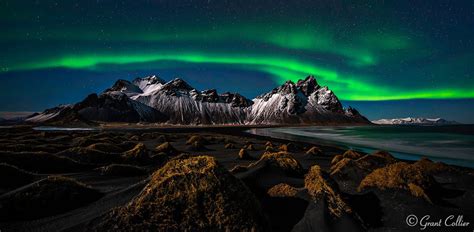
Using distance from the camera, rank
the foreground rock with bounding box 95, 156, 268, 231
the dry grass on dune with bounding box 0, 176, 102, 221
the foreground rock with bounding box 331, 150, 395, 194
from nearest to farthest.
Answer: the foreground rock with bounding box 95, 156, 268, 231
the dry grass on dune with bounding box 0, 176, 102, 221
the foreground rock with bounding box 331, 150, 395, 194

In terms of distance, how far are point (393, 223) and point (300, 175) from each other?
4.55 meters

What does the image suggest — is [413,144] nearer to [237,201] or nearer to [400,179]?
[400,179]

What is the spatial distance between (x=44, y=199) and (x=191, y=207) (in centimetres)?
485

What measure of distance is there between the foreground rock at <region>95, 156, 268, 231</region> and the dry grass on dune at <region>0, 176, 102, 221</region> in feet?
8.97

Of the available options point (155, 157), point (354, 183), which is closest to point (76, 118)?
point (155, 157)

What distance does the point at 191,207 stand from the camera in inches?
195

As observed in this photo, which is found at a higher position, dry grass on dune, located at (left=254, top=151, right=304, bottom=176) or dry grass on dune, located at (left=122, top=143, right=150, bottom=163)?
dry grass on dune, located at (left=254, top=151, right=304, bottom=176)

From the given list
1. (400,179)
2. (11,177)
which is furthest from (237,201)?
(11,177)

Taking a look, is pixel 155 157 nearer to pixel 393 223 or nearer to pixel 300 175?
pixel 300 175

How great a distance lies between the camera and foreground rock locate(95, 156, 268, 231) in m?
4.73

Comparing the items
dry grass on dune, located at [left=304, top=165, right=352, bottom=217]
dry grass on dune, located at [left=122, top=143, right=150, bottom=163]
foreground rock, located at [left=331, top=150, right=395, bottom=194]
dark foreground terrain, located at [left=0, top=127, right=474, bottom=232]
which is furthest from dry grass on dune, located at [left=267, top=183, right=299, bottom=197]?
dry grass on dune, located at [left=122, top=143, right=150, bottom=163]

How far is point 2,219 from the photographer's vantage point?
19.2 ft

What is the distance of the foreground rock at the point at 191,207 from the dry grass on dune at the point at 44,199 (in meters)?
2.73

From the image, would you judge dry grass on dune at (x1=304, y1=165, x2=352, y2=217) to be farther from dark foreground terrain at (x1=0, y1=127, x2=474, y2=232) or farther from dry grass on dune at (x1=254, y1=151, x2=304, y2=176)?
dry grass on dune at (x1=254, y1=151, x2=304, y2=176)
